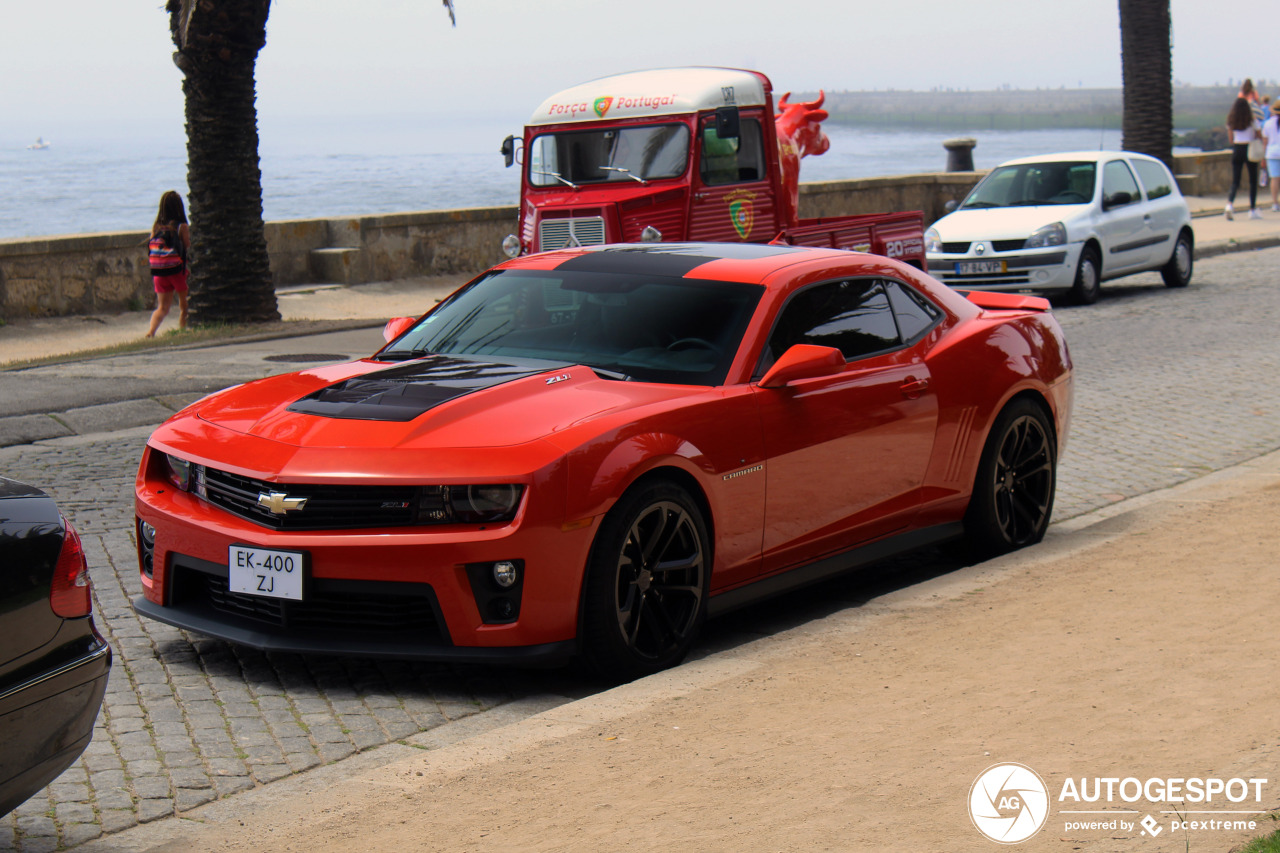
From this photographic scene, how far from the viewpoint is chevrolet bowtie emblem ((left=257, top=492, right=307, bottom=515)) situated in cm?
503

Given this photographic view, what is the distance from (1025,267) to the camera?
18.2m

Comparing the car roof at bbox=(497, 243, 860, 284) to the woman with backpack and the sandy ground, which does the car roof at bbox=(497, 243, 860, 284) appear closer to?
the sandy ground

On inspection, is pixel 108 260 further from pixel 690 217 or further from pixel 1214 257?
pixel 1214 257

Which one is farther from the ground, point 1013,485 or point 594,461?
point 594,461

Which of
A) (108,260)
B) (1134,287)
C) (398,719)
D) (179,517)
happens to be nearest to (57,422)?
(179,517)

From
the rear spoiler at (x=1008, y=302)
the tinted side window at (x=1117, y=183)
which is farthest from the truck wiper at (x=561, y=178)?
the rear spoiler at (x=1008, y=302)

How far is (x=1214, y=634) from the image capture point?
5367mm

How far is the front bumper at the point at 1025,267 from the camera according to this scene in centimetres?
1803

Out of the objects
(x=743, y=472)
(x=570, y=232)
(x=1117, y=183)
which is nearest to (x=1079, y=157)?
(x=1117, y=183)

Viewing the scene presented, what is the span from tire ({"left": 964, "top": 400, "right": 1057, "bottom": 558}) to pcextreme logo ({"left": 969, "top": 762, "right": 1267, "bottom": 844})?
10.6ft

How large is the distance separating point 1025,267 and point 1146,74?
12533 millimetres

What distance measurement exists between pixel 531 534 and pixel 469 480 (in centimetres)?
27

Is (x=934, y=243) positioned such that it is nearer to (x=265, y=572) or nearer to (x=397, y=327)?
(x=397, y=327)

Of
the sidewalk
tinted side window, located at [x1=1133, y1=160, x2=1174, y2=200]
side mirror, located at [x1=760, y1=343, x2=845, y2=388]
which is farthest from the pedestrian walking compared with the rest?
side mirror, located at [x1=760, y1=343, x2=845, y2=388]
